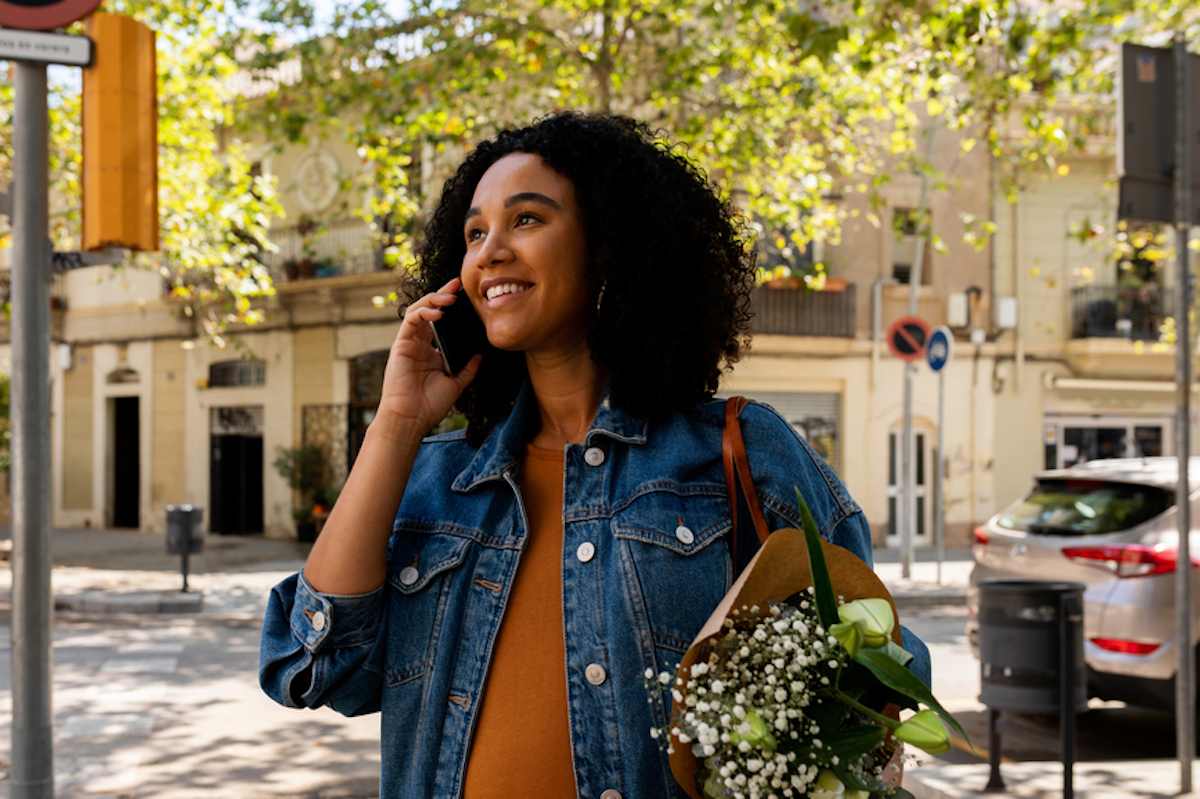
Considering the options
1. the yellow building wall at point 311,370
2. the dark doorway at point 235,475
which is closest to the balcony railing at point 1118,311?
the yellow building wall at point 311,370

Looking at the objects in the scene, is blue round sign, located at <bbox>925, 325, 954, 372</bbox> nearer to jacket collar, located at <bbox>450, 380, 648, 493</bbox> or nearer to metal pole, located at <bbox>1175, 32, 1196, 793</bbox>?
metal pole, located at <bbox>1175, 32, 1196, 793</bbox>

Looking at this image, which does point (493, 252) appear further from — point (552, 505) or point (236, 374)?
point (236, 374)

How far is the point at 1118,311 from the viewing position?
23453 millimetres

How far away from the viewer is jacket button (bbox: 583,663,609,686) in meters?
2.00

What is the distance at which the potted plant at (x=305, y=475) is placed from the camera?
2239 centimetres

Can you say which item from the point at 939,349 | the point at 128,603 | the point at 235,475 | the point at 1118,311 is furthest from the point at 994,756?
the point at 235,475

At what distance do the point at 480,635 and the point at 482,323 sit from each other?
574 millimetres

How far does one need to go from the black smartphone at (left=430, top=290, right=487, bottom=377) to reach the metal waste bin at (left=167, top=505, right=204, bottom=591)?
488 inches

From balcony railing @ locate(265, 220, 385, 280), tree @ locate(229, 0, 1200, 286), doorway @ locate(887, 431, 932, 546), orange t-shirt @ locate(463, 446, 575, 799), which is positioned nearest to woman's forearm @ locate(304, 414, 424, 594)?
orange t-shirt @ locate(463, 446, 575, 799)

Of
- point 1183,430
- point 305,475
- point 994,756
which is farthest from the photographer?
point 305,475

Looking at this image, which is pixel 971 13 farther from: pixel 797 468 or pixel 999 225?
pixel 999 225

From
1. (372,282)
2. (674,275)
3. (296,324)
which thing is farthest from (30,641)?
(296,324)

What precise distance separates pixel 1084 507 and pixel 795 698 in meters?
6.93

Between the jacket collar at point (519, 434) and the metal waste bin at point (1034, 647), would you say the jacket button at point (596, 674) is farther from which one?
the metal waste bin at point (1034, 647)
